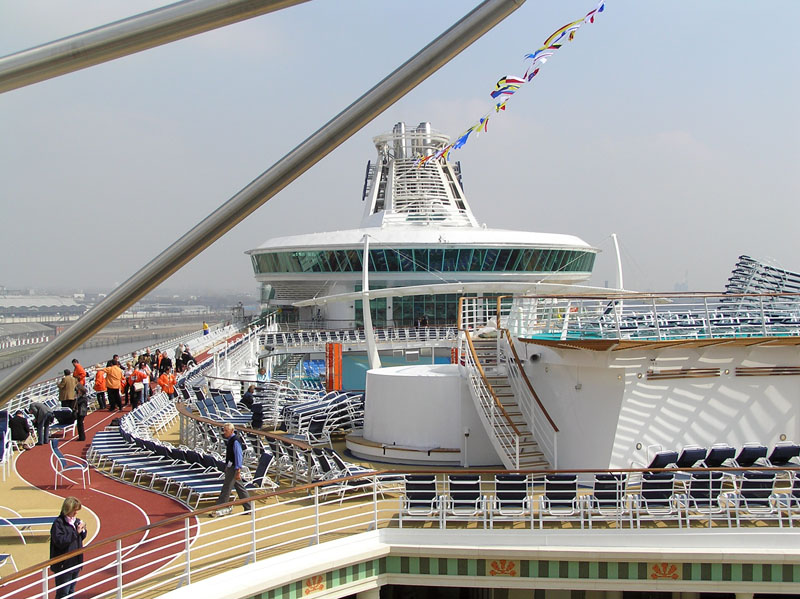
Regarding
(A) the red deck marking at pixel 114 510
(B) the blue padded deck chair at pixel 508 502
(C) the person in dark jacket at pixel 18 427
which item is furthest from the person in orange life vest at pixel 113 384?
(B) the blue padded deck chair at pixel 508 502

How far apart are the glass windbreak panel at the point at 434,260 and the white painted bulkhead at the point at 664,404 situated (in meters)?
26.8

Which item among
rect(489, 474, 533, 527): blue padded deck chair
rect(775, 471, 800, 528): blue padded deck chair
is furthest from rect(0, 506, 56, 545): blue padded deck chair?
rect(775, 471, 800, 528): blue padded deck chair

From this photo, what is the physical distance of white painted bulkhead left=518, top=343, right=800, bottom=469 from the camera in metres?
11.2

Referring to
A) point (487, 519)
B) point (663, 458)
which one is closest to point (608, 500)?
point (487, 519)

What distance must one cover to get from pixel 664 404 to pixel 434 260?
2781cm

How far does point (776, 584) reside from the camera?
8898 millimetres

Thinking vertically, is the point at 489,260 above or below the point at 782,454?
above

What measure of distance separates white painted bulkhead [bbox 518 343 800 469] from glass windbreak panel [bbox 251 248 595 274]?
87.9ft

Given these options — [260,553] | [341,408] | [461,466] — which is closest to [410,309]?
[341,408]

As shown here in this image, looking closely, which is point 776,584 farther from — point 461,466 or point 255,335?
point 255,335

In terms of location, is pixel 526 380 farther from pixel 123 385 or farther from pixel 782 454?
pixel 123 385

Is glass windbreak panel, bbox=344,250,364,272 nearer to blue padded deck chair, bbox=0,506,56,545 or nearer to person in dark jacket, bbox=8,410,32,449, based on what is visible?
person in dark jacket, bbox=8,410,32,449

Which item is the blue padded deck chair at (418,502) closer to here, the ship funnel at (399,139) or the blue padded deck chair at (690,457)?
the blue padded deck chair at (690,457)

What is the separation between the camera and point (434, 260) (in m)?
38.8
